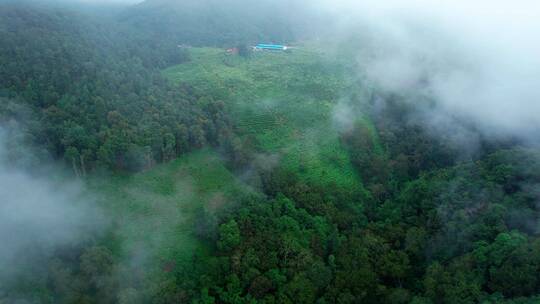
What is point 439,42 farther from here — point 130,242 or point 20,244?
point 20,244

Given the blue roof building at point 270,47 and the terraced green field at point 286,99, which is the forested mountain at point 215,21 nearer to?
the blue roof building at point 270,47

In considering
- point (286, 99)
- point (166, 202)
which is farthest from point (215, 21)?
point (166, 202)

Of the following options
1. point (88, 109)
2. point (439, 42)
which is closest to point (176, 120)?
point (88, 109)

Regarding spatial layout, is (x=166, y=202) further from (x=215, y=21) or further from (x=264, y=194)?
(x=215, y=21)

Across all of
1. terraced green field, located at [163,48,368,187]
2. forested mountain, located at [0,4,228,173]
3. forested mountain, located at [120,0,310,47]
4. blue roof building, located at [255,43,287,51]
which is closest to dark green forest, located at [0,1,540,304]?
forested mountain, located at [0,4,228,173]

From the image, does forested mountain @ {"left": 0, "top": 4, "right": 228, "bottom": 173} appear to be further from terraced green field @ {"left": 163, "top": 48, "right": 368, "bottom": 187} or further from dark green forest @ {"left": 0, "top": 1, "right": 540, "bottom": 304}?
terraced green field @ {"left": 163, "top": 48, "right": 368, "bottom": 187}

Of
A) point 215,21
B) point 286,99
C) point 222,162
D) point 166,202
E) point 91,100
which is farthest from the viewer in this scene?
point 215,21

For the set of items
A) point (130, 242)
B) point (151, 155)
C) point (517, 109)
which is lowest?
point (130, 242)
